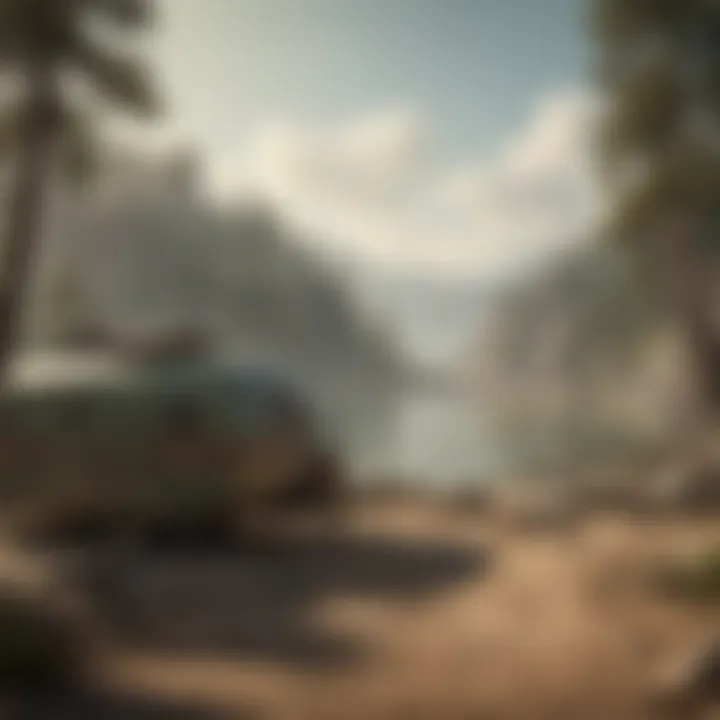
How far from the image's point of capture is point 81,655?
7.48 feet

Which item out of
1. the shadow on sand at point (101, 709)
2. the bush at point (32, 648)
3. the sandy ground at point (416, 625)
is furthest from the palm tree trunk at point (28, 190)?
the shadow on sand at point (101, 709)

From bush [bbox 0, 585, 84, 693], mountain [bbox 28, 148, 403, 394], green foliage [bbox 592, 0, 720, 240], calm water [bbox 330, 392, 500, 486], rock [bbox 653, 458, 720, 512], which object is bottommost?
bush [bbox 0, 585, 84, 693]

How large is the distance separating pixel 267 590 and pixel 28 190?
159 centimetres

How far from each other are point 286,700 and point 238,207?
5.56ft

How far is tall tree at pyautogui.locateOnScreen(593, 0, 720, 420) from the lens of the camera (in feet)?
9.36

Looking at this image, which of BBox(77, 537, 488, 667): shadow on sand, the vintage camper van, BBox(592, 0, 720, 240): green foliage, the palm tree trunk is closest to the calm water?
the vintage camper van

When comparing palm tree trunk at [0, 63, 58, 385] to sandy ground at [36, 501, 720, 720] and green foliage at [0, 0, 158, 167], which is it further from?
sandy ground at [36, 501, 720, 720]

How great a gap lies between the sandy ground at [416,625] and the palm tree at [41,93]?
1094mm

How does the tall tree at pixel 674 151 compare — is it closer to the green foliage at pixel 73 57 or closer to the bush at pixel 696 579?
the bush at pixel 696 579

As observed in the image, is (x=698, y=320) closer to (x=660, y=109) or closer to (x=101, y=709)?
(x=660, y=109)

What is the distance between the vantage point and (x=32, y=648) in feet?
7.29

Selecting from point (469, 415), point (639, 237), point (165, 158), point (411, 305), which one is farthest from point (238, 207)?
point (639, 237)

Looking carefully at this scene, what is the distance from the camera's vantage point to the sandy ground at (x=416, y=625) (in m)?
2.17

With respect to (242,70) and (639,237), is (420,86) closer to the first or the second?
(242,70)
